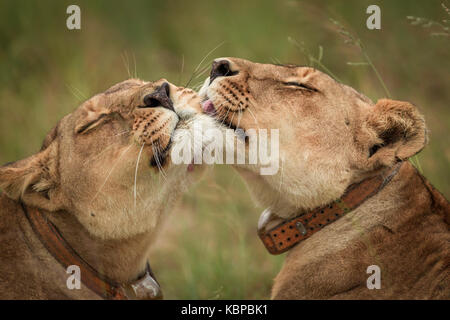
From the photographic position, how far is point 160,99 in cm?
361

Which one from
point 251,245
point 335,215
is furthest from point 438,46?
point 335,215

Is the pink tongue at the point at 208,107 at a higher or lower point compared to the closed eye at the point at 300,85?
lower

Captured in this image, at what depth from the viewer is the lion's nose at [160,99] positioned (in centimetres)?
361

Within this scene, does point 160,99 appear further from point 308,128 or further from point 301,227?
point 301,227

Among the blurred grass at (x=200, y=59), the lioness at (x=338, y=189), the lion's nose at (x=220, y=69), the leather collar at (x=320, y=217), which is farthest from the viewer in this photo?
the blurred grass at (x=200, y=59)

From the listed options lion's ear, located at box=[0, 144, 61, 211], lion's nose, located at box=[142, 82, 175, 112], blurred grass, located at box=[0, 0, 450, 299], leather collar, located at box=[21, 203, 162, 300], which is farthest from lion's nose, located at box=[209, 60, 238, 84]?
blurred grass, located at box=[0, 0, 450, 299]

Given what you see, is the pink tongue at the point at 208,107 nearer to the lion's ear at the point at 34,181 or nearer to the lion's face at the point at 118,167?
the lion's face at the point at 118,167

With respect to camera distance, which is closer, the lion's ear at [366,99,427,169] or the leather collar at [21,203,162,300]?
the lion's ear at [366,99,427,169]

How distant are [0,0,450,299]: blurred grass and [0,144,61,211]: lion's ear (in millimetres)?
2072

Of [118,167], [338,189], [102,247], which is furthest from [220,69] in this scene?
[102,247]

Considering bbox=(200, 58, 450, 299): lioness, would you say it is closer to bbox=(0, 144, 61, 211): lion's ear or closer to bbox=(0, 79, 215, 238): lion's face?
bbox=(0, 79, 215, 238): lion's face

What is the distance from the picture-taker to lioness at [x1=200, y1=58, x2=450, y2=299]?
353 centimetres

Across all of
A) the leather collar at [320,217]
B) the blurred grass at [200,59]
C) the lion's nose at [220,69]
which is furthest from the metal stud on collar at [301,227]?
the blurred grass at [200,59]
